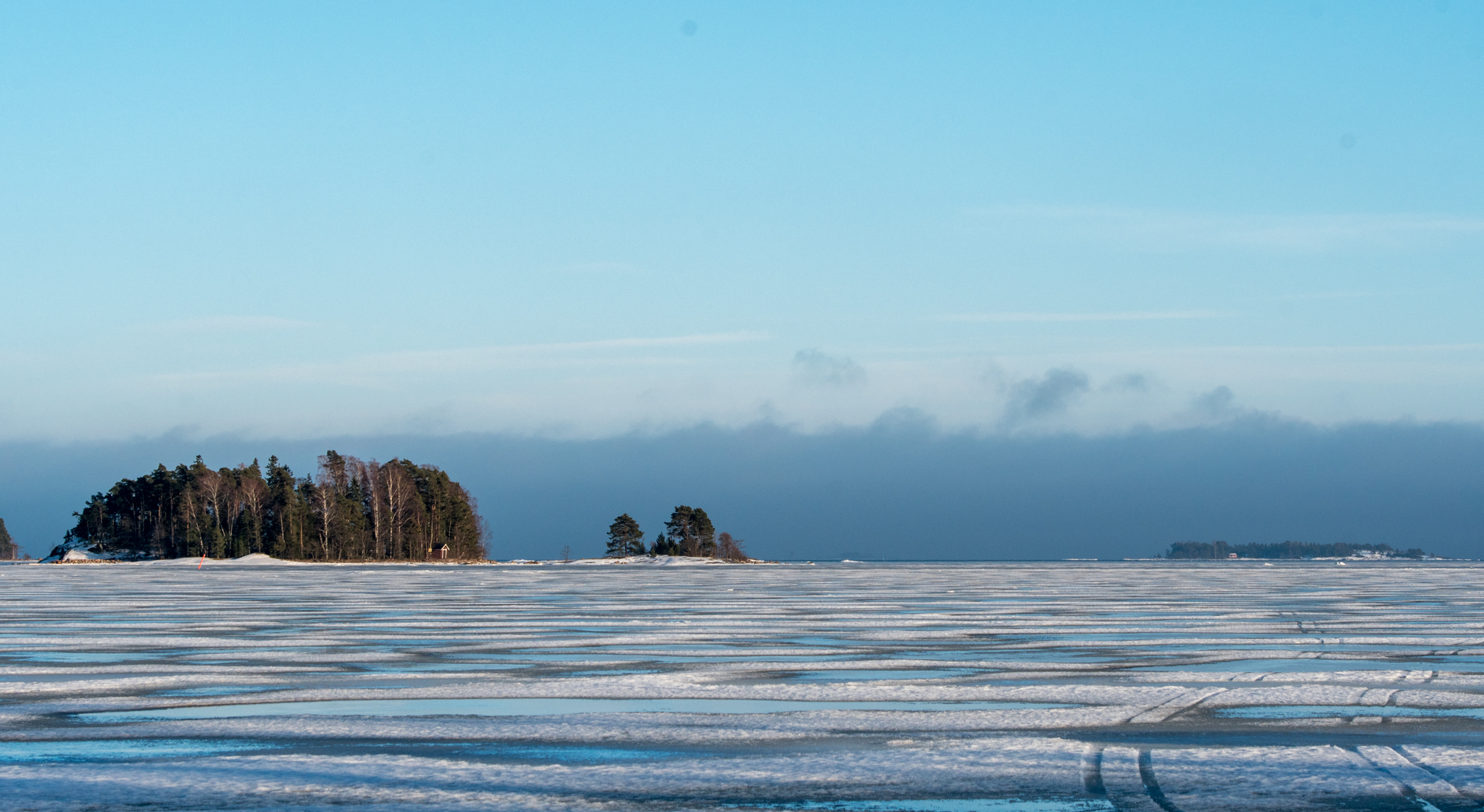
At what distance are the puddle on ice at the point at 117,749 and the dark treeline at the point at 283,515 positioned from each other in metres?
93.8

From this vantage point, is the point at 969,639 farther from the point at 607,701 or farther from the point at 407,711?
the point at 407,711

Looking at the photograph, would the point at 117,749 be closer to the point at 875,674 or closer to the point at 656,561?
the point at 875,674

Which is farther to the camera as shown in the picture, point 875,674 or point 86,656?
point 86,656

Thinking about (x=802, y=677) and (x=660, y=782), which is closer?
(x=660, y=782)

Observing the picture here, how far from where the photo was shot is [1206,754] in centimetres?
739

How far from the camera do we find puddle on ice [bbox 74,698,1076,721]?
9.24 meters

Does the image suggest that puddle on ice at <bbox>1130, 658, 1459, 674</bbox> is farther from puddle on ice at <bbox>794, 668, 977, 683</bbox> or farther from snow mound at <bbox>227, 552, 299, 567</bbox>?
snow mound at <bbox>227, 552, 299, 567</bbox>

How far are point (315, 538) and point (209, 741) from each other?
321 ft

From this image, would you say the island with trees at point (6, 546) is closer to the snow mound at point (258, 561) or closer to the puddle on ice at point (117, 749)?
the snow mound at point (258, 561)

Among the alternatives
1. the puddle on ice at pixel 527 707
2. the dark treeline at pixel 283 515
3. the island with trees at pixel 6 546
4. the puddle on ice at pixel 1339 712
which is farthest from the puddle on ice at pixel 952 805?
the island with trees at pixel 6 546

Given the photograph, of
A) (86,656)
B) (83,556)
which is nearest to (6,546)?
(83,556)

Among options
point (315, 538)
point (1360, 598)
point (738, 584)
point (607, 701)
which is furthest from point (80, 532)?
point (607, 701)

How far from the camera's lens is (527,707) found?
376 inches

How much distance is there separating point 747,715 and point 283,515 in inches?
3858
